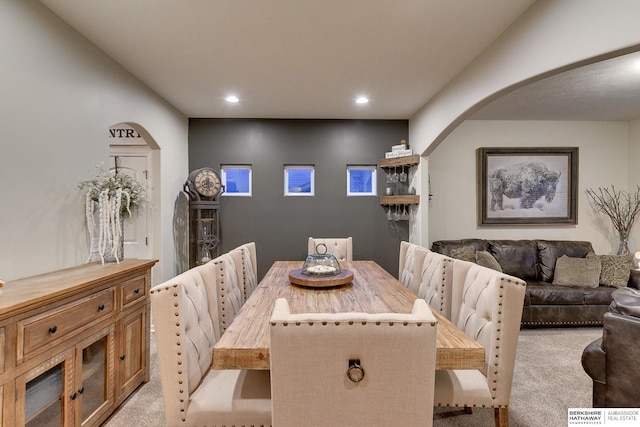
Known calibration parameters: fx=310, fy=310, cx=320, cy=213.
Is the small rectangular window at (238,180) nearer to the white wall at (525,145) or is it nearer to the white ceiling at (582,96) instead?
the white wall at (525,145)

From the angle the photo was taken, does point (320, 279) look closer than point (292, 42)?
Yes

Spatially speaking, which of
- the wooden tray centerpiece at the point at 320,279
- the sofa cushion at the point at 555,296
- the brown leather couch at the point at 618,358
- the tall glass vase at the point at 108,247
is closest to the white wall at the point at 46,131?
the tall glass vase at the point at 108,247

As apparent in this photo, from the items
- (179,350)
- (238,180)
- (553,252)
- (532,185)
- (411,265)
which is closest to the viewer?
(179,350)

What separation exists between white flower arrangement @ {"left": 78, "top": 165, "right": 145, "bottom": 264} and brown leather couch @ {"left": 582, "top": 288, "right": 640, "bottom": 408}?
310 centimetres

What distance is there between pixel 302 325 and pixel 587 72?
3.70m

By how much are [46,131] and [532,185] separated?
216 inches

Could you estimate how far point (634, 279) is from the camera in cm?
356

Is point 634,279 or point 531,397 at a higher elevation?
point 634,279

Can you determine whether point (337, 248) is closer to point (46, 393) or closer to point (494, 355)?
point (494, 355)

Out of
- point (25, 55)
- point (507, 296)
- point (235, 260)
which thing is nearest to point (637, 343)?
point (507, 296)

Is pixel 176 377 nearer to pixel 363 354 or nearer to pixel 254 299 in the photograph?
pixel 254 299

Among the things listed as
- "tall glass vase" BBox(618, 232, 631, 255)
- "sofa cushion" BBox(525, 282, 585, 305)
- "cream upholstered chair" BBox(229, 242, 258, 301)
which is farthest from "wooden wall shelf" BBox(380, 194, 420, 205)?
"tall glass vase" BBox(618, 232, 631, 255)

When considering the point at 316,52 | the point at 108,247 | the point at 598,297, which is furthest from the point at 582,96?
the point at 108,247

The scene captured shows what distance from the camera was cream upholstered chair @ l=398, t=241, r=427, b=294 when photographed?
2527mm
